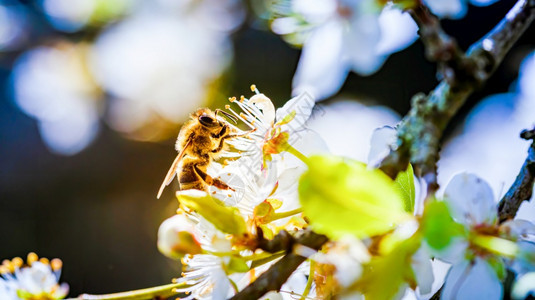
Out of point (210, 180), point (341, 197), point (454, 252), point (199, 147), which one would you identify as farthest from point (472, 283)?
point (199, 147)

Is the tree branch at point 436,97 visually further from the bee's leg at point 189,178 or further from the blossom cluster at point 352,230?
the bee's leg at point 189,178

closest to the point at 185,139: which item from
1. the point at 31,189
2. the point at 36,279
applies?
the point at 36,279

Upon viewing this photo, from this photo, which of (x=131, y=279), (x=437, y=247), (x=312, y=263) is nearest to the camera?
(x=437, y=247)

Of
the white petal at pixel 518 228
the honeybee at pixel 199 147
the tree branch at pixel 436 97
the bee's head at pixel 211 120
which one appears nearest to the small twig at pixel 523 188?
the white petal at pixel 518 228

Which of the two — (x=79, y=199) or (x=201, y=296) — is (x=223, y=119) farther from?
(x=79, y=199)

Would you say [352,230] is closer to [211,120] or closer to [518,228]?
[518,228]

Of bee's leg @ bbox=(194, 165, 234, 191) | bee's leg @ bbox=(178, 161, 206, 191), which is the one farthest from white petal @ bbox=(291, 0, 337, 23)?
bee's leg @ bbox=(178, 161, 206, 191)
